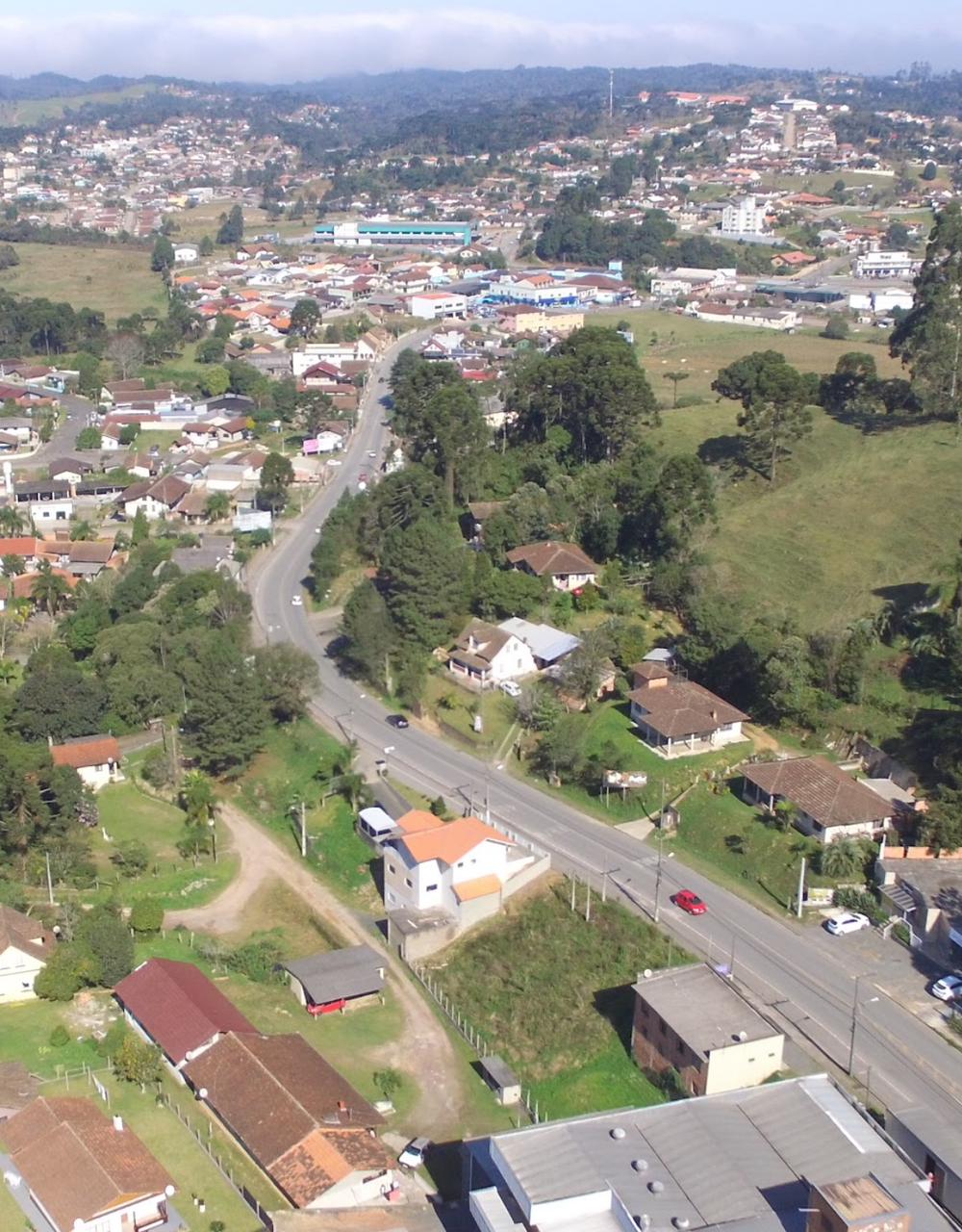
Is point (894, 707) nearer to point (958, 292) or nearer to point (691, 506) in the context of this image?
point (691, 506)

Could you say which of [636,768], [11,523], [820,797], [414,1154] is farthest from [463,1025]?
[11,523]

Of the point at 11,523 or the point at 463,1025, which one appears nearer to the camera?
the point at 463,1025

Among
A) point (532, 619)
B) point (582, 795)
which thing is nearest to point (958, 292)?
point (532, 619)

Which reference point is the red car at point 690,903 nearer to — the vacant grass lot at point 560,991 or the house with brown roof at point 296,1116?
the vacant grass lot at point 560,991

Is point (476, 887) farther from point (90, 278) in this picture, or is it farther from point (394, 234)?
point (394, 234)

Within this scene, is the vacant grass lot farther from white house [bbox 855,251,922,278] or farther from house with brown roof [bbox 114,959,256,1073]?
white house [bbox 855,251,922,278]

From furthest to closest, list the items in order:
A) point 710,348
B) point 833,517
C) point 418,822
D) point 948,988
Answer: point 710,348 → point 833,517 → point 418,822 → point 948,988

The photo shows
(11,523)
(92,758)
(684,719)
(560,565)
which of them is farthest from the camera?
(11,523)
